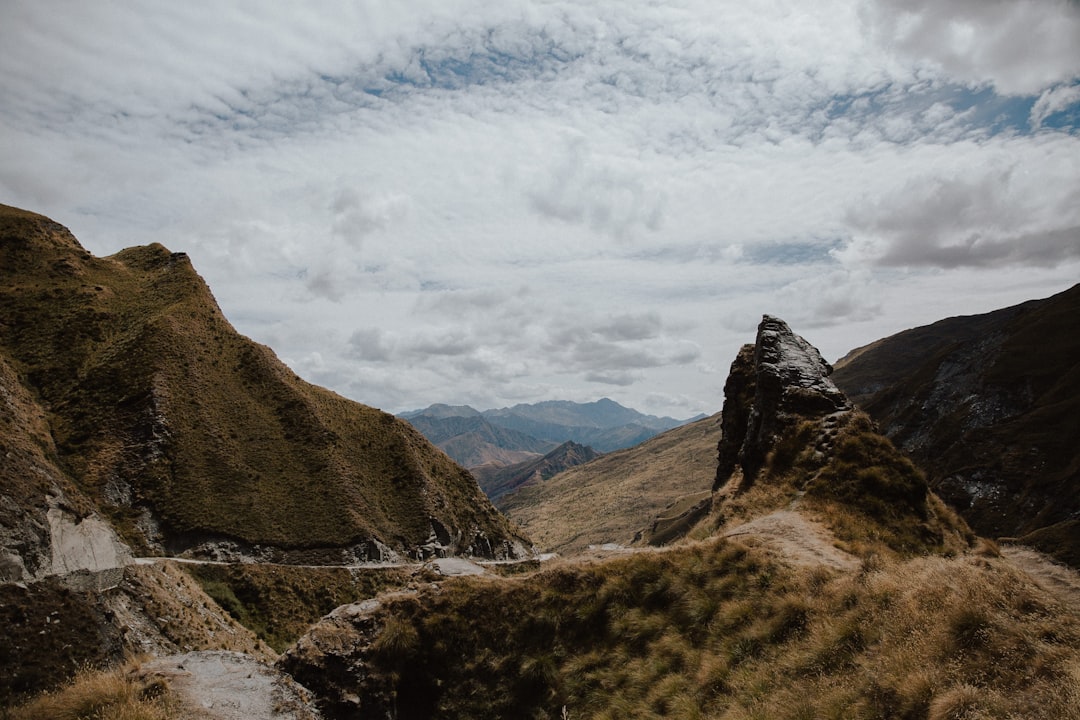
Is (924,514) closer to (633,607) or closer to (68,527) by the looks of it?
(633,607)

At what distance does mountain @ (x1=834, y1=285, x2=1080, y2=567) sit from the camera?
88.7 meters

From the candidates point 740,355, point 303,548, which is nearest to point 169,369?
point 303,548

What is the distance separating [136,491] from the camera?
102m

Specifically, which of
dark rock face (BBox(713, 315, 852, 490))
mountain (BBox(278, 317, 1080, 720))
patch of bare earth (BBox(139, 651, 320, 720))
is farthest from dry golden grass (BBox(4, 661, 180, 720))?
dark rock face (BBox(713, 315, 852, 490))

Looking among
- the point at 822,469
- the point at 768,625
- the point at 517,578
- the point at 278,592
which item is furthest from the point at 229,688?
the point at 278,592

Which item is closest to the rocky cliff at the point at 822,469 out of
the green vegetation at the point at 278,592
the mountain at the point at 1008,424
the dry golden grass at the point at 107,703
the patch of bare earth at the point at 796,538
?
the patch of bare earth at the point at 796,538

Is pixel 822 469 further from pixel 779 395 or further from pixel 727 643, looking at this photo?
pixel 727 643

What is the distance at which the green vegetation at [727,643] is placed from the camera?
10242 mm

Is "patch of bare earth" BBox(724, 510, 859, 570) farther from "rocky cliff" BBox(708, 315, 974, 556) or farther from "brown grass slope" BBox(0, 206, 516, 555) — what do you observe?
"brown grass slope" BBox(0, 206, 516, 555)

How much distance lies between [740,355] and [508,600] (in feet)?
86.9

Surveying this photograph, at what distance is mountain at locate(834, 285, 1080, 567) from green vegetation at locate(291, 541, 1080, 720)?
65.0m

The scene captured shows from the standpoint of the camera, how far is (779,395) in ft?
96.3

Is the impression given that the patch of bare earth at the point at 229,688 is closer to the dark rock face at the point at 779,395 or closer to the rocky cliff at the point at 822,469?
the rocky cliff at the point at 822,469

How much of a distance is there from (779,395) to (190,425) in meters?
119
